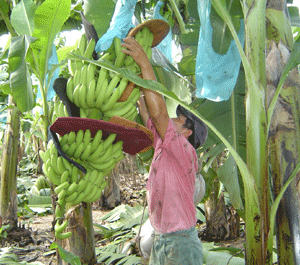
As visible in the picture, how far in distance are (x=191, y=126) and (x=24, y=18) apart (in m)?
1.45

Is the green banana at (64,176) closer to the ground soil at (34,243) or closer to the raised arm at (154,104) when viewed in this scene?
the raised arm at (154,104)

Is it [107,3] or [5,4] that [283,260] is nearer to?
[107,3]

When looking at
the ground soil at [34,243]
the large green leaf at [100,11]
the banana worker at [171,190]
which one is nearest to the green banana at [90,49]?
the banana worker at [171,190]

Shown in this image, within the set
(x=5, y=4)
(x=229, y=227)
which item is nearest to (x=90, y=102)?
(x=5, y=4)

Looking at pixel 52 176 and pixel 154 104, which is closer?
pixel 52 176

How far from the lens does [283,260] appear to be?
122 cm

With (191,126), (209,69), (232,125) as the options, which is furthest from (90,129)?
(232,125)

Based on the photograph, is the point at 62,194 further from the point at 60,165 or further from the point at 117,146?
the point at 117,146

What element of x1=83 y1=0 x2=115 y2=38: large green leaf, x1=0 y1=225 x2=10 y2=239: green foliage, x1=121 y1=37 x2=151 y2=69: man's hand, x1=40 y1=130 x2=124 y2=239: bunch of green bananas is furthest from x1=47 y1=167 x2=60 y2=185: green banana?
x1=0 y1=225 x2=10 y2=239: green foliage

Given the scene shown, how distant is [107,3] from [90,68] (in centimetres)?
78

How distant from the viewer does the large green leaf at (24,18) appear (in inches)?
77.0

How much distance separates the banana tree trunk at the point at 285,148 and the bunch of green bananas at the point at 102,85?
0.60m

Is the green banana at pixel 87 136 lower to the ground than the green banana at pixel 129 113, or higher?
lower

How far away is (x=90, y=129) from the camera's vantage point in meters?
1.12
